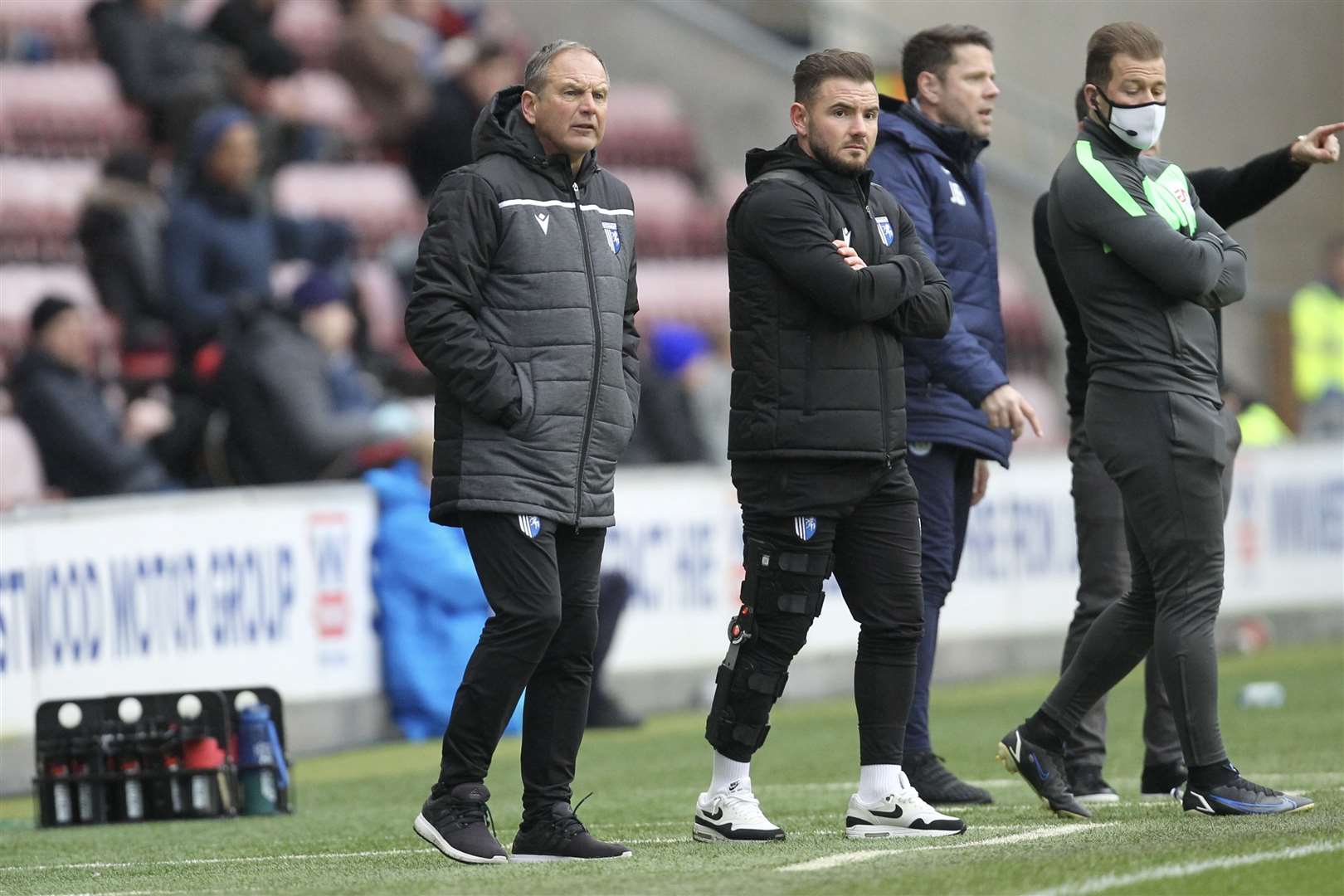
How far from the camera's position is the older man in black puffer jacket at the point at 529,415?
20.7 ft

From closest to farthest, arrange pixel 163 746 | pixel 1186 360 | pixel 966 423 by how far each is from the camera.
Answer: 1. pixel 1186 360
2. pixel 966 423
3. pixel 163 746

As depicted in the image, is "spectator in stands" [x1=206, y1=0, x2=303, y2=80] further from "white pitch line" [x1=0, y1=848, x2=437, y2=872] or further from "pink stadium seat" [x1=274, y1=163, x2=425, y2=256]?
"white pitch line" [x1=0, y1=848, x2=437, y2=872]

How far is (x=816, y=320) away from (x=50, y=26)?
35.0 ft

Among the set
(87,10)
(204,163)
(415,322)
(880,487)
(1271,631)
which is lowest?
(1271,631)

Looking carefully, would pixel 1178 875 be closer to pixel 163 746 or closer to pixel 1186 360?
pixel 1186 360

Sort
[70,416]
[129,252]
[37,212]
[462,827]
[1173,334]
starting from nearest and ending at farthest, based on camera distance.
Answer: [462,827]
[1173,334]
[70,416]
[129,252]
[37,212]

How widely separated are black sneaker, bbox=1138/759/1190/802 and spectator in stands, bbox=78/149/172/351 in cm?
739

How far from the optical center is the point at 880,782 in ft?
22.0

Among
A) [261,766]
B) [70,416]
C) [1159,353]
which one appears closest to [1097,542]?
[1159,353]

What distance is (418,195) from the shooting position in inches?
682

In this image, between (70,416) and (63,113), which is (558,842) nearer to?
(70,416)

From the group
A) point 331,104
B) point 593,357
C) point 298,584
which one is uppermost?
point 331,104

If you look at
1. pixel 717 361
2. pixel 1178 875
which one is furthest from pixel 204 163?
pixel 1178 875

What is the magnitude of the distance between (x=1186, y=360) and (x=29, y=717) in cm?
517
